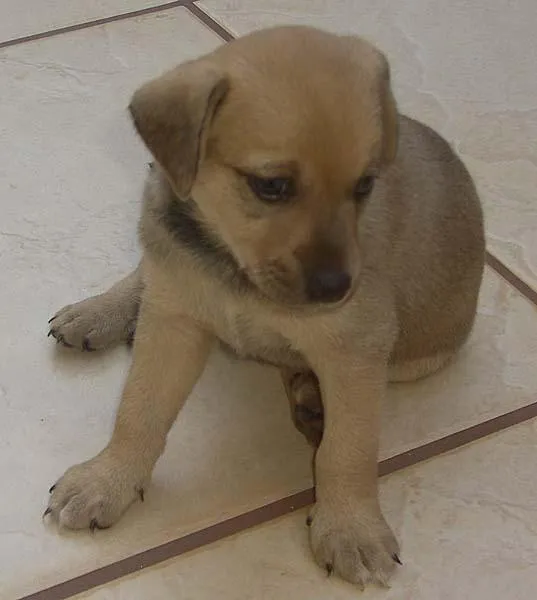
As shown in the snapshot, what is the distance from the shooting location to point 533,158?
2234 mm

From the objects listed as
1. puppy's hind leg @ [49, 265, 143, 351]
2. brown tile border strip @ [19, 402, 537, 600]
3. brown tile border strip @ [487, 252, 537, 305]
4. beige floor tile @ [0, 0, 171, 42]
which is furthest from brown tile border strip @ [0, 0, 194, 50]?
brown tile border strip @ [19, 402, 537, 600]

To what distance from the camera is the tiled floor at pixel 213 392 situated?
146cm

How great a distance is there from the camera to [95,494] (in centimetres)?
151

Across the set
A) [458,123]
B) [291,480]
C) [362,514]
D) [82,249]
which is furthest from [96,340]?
[458,123]

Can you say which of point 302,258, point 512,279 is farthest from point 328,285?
point 512,279

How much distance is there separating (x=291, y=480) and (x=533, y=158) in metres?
0.98

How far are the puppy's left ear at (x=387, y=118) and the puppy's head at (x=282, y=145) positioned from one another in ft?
0.04

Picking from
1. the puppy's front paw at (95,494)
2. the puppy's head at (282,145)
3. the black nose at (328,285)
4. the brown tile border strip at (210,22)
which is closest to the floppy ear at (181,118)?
the puppy's head at (282,145)

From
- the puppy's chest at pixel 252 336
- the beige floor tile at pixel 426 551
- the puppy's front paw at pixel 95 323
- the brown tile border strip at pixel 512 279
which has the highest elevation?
the puppy's chest at pixel 252 336

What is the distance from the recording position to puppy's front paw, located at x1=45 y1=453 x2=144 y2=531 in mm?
1492

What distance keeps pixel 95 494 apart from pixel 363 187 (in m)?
0.55

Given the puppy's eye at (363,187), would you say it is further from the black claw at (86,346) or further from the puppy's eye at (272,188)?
the black claw at (86,346)

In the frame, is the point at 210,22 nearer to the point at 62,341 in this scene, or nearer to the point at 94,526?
the point at 62,341

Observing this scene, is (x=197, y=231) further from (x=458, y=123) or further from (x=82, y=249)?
(x=458, y=123)
